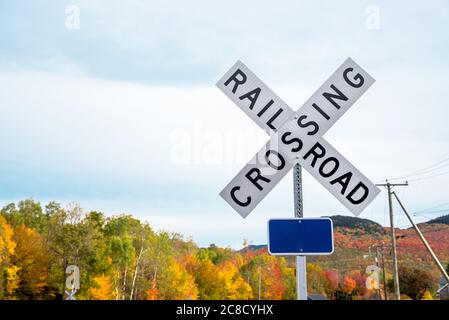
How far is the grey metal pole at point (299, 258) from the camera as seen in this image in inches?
167

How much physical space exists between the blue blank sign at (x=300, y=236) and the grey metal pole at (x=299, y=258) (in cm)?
10

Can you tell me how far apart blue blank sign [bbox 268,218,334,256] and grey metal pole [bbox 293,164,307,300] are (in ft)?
0.34

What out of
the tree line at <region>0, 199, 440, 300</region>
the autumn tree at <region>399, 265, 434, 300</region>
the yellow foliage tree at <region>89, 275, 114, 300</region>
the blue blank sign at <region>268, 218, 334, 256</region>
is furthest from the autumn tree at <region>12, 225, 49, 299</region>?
the blue blank sign at <region>268, 218, 334, 256</region>

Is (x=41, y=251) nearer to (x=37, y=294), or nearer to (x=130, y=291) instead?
(x=37, y=294)

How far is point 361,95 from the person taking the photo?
416 centimetres

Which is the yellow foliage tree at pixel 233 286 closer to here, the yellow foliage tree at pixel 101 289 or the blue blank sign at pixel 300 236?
the yellow foliage tree at pixel 101 289

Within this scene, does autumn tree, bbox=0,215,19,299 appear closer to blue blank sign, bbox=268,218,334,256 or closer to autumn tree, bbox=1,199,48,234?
autumn tree, bbox=1,199,48,234

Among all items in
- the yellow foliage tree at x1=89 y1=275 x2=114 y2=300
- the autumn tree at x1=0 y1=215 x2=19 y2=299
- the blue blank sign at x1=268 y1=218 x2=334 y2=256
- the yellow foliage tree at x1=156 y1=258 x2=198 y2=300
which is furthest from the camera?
the yellow foliage tree at x1=156 y1=258 x2=198 y2=300

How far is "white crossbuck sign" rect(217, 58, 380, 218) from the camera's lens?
4.00 metres

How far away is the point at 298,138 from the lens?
4.10 m

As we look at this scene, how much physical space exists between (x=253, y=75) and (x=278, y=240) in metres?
1.44

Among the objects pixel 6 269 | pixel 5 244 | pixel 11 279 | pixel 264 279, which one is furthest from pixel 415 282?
pixel 5 244
